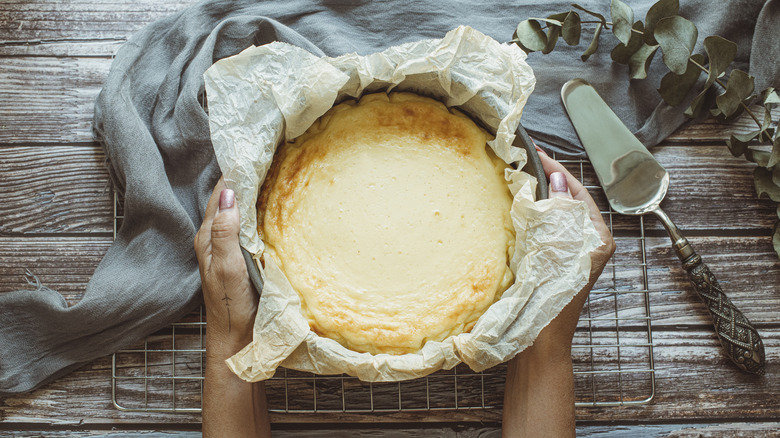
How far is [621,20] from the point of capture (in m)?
0.92

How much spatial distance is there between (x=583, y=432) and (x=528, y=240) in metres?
0.44

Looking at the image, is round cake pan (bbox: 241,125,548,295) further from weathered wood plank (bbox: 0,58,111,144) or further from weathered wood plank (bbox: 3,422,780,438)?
weathered wood plank (bbox: 0,58,111,144)

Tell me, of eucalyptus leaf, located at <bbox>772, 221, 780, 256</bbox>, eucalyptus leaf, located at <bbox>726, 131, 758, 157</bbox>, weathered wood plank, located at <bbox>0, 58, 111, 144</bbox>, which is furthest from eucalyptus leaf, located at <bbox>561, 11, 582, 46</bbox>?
weathered wood plank, located at <bbox>0, 58, 111, 144</bbox>

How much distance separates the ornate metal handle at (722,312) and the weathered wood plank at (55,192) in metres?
1.02

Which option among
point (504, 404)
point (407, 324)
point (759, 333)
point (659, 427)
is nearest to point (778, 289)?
point (759, 333)

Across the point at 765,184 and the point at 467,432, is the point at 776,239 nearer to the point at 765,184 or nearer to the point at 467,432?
the point at 765,184

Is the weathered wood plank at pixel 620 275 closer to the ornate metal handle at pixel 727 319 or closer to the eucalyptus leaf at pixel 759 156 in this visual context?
the ornate metal handle at pixel 727 319

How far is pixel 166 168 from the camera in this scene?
0.96m

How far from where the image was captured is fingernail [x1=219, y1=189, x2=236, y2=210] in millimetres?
769

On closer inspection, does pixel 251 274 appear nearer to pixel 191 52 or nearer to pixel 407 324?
pixel 407 324

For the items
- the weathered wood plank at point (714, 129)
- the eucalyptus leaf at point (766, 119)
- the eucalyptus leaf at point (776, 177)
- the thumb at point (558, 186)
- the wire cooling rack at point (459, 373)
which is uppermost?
the thumb at point (558, 186)

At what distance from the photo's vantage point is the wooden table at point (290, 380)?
966 millimetres

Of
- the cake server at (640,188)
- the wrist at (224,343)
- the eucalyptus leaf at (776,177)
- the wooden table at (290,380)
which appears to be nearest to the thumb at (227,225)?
the wrist at (224,343)

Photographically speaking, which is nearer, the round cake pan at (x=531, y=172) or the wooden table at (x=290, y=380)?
the round cake pan at (x=531, y=172)
